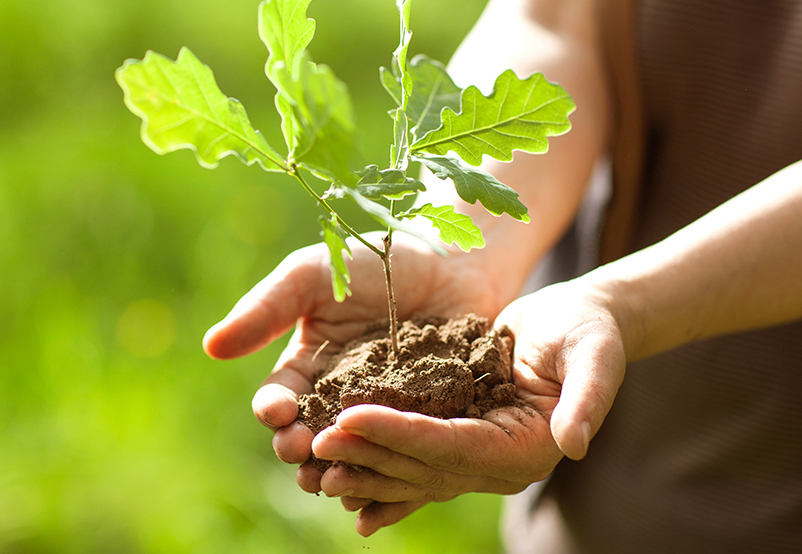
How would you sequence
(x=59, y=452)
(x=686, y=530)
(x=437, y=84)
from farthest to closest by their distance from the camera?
(x=59, y=452) → (x=686, y=530) → (x=437, y=84)

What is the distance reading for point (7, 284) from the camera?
2756 millimetres

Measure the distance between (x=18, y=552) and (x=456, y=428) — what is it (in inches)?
78.8

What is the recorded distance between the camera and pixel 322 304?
1383 mm

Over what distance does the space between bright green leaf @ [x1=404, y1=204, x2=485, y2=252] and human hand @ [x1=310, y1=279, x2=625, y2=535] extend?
0.67 feet

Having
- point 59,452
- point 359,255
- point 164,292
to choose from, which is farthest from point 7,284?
point 359,255

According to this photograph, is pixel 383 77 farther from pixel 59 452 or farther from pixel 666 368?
pixel 59 452

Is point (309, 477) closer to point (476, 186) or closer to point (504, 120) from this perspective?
point (476, 186)

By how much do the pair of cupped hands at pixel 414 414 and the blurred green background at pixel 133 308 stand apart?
127 centimetres

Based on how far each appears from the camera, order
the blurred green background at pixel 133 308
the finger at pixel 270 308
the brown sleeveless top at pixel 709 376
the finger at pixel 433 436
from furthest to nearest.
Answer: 1. the blurred green background at pixel 133 308
2. the brown sleeveless top at pixel 709 376
3. the finger at pixel 270 308
4. the finger at pixel 433 436

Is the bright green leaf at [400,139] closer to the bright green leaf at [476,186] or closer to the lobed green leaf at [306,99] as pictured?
the bright green leaf at [476,186]

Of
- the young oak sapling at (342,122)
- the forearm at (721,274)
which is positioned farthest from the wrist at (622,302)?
the young oak sapling at (342,122)

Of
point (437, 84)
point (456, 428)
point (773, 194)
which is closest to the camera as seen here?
point (456, 428)

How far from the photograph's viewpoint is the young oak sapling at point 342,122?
826mm

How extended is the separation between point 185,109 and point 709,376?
1.41m
